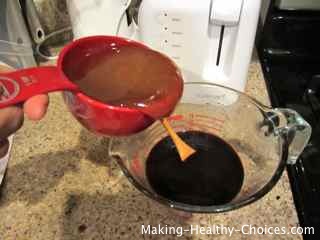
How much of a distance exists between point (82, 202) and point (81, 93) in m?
0.22

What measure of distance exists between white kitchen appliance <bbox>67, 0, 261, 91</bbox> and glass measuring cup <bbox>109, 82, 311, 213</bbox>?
4cm

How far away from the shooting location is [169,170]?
54cm

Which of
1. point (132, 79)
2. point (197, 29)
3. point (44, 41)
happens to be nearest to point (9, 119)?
point (132, 79)

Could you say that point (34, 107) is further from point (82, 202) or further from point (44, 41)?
A: point (44, 41)

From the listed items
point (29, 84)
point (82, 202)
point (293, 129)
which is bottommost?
point (82, 202)

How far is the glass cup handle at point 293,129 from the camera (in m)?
0.49

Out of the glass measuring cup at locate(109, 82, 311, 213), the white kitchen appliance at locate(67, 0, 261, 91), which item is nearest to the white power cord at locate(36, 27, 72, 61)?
the white kitchen appliance at locate(67, 0, 261, 91)

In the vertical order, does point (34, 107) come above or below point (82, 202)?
above

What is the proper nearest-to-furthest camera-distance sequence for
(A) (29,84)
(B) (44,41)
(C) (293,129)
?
(A) (29,84), (C) (293,129), (B) (44,41)

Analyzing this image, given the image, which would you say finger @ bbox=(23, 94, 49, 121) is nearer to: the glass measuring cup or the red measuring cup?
the red measuring cup

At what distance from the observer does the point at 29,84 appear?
14.6 inches

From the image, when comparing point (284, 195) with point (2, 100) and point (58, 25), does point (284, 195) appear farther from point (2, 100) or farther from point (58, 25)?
point (58, 25)

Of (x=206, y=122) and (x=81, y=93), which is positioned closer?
(x=81, y=93)

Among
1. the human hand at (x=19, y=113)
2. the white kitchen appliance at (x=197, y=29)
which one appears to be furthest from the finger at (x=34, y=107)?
the white kitchen appliance at (x=197, y=29)
